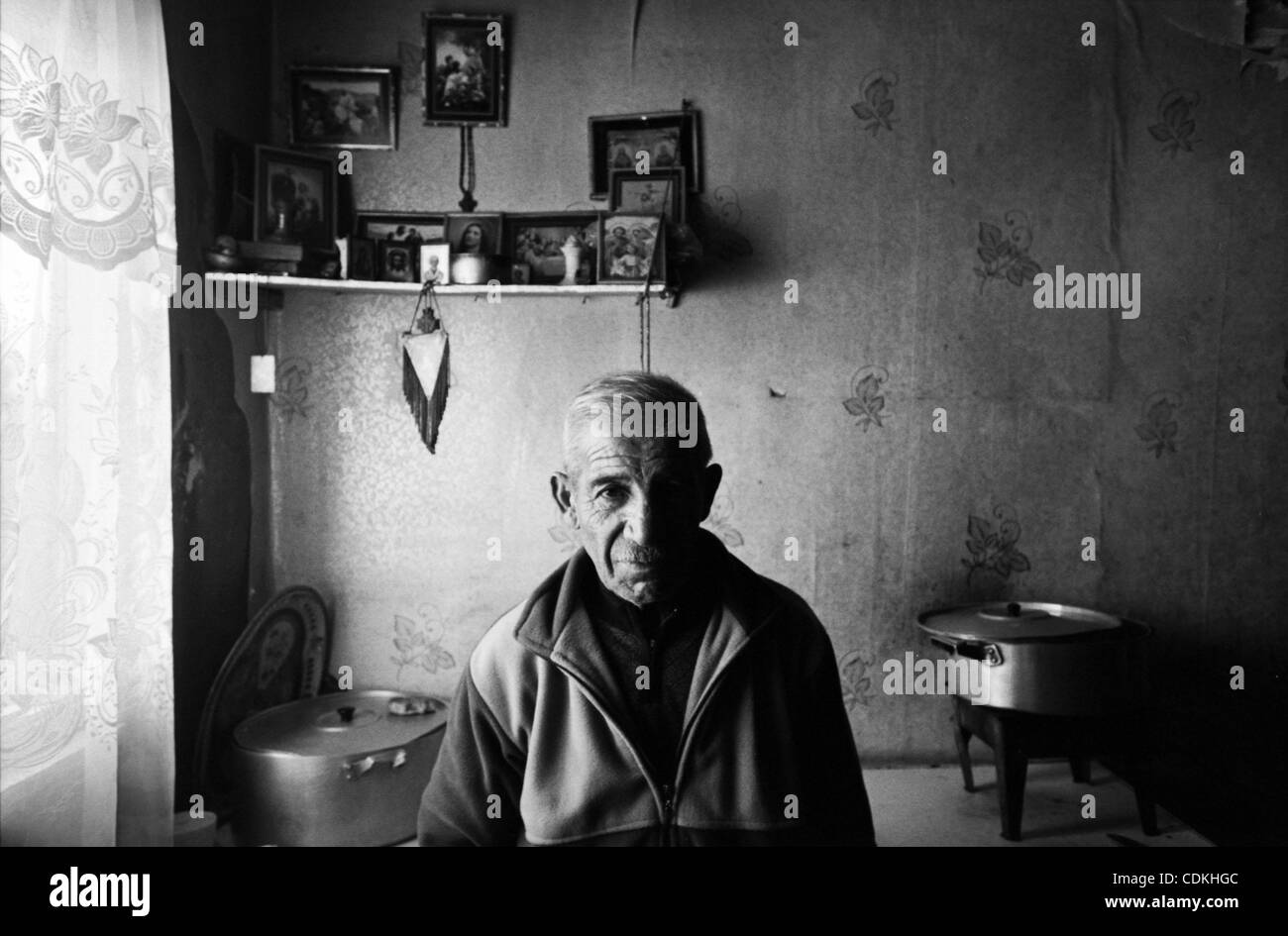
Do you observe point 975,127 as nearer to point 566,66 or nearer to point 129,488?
point 566,66

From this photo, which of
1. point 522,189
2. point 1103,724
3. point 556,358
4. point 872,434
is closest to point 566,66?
point 522,189

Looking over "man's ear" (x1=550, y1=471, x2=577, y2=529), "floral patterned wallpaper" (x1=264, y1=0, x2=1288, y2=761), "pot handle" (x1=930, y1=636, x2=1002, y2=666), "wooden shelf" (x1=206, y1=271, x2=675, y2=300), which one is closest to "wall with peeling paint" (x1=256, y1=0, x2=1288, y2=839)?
"floral patterned wallpaper" (x1=264, y1=0, x2=1288, y2=761)

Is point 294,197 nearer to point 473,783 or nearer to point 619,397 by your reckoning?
point 619,397

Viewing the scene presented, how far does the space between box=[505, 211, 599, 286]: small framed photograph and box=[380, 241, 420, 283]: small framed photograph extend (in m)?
0.24

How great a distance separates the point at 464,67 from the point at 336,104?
34 cm

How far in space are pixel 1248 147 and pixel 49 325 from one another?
2703mm

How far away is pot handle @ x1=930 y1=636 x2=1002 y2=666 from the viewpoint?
167 cm

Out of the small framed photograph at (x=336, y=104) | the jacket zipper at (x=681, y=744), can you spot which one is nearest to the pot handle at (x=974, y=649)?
the jacket zipper at (x=681, y=744)

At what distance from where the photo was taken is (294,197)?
6.37 feet

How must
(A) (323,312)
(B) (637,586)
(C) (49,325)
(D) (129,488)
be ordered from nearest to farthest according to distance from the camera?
(B) (637,586)
(C) (49,325)
(D) (129,488)
(A) (323,312)

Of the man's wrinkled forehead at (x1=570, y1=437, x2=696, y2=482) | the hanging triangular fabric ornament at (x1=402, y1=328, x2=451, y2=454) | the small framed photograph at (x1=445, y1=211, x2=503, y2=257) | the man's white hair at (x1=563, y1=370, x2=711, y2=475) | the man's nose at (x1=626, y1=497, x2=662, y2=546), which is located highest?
the small framed photograph at (x1=445, y1=211, x2=503, y2=257)

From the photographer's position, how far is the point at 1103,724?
5.35ft

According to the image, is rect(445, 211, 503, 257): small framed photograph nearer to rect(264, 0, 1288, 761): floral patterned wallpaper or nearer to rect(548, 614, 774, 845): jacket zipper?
rect(264, 0, 1288, 761): floral patterned wallpaper

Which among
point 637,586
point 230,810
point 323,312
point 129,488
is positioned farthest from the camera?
point 323,312
